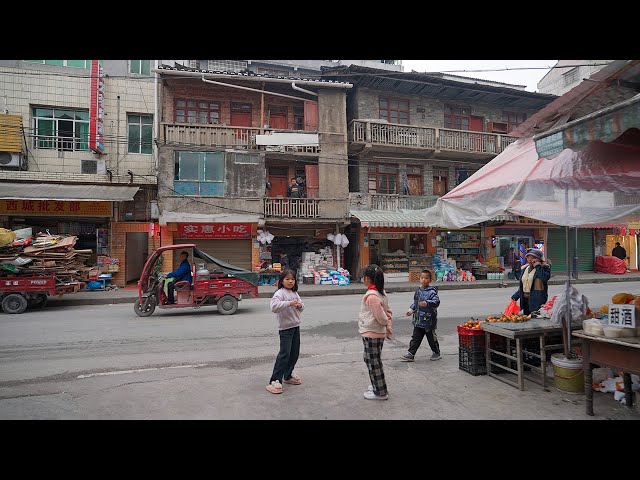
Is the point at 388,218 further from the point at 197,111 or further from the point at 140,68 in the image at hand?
the point at 140,68

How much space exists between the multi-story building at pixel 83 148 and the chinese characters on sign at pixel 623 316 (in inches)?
646

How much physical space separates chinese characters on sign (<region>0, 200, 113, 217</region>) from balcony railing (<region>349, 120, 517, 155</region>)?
41.3 feet

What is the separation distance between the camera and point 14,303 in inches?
417

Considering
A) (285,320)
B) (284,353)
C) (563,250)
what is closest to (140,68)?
(285,320)

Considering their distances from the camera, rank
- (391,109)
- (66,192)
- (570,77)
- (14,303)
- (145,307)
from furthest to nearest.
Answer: (570,77), (391,109), (66,192), (14,303), (145,307)

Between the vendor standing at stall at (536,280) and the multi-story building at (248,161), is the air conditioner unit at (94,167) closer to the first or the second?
the multi-story building at (248,161)

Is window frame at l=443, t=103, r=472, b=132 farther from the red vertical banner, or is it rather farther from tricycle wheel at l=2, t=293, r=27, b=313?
tricycle wheel at l=2, t=293, r=27, b=313

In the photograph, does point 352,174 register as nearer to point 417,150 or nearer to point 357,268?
point 417,150

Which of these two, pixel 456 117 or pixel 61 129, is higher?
pixel 456 117

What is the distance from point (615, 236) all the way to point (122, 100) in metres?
30.1

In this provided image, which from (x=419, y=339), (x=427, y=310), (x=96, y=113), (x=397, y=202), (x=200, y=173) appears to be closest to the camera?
(x=427, y=310)

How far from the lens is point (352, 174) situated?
21188mm

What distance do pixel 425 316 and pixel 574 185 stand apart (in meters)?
2.65
